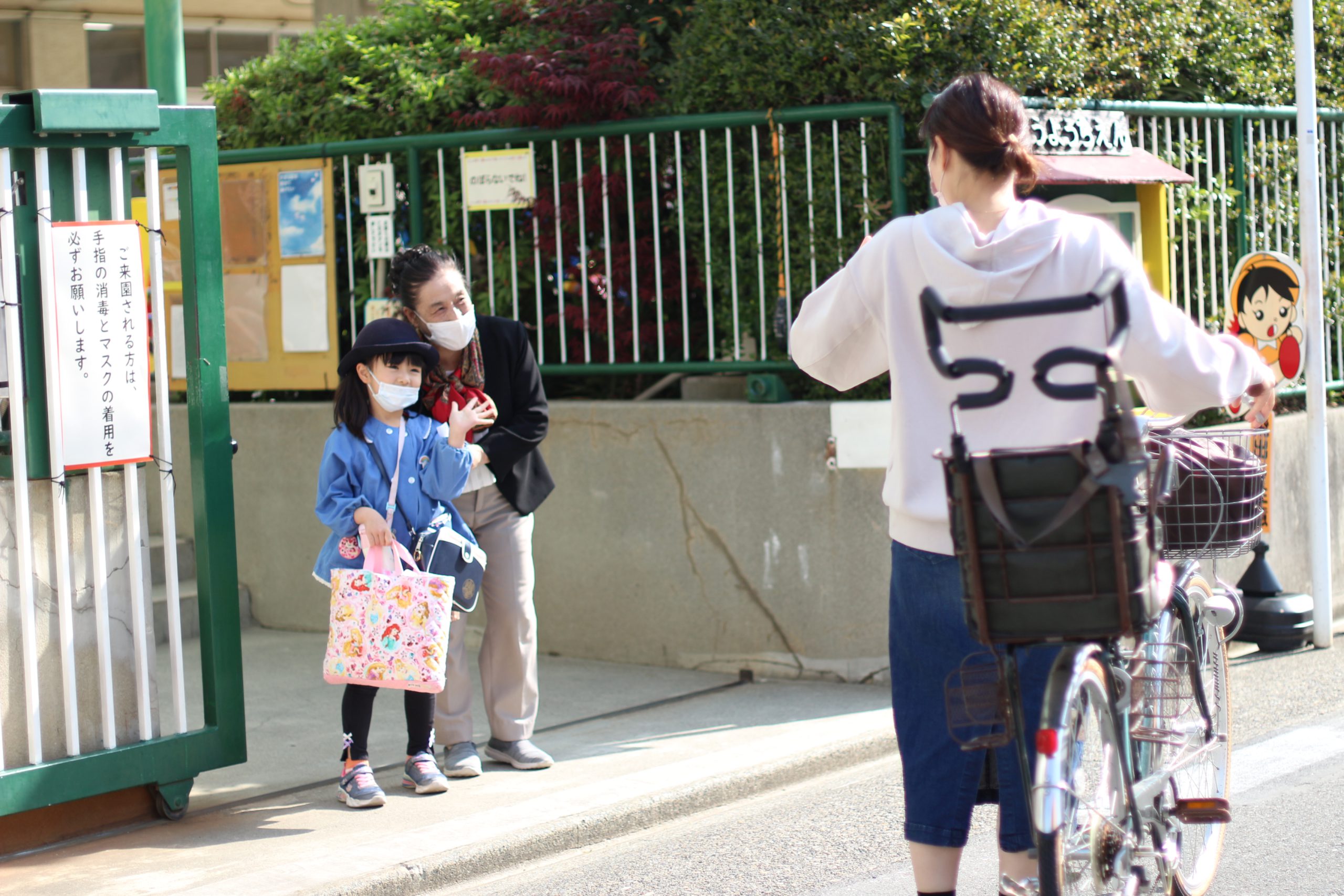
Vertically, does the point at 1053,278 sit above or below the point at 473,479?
above

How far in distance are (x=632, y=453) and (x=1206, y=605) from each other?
338 centimetres

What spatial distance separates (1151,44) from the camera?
7.28 metres

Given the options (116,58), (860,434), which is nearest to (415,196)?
(860,434)

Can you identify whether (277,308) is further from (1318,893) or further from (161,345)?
(1318,893)

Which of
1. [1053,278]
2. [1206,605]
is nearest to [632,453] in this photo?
[1206,605]

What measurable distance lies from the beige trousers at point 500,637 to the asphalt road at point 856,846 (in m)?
0.72

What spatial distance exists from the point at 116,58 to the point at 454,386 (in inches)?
539

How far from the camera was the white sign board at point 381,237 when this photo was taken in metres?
7.72

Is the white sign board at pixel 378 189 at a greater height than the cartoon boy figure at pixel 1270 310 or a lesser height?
greater

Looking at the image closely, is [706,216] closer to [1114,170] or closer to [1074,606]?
[1114,170]

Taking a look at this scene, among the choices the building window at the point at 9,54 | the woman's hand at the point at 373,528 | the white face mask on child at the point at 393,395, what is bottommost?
the woman's hand at the point at 373,528

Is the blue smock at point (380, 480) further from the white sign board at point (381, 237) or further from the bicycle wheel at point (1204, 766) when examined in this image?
the white sign board at point (381, 237)

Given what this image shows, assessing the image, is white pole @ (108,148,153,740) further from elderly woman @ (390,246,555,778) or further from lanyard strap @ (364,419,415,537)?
elderly woman @ (390,246,555,778)

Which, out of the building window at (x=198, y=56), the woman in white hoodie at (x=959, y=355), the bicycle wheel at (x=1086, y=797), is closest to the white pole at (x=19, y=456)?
the woman in white hoodie at (x=959, y=355)
